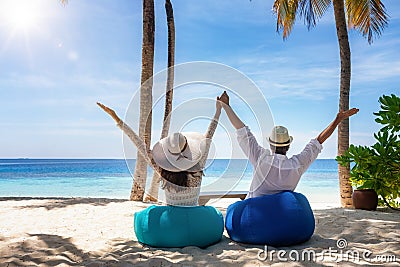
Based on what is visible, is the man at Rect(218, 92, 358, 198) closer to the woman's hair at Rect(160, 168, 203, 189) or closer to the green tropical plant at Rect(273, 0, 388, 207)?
the woman's hair at Rect(160, 168, 203, 189)

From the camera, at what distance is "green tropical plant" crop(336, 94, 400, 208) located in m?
6.75

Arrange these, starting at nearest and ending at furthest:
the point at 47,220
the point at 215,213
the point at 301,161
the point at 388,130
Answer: the point at 301,161 < the point at 215,213 < the point at 47,220 < the point at 388,130

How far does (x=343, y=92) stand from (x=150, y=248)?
573cm

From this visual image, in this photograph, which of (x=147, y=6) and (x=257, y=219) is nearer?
(x=257, y=219)

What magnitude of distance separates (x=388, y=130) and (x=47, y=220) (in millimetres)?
5337

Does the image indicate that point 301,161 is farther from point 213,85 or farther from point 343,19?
point 343,19

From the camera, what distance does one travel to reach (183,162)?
380 cm

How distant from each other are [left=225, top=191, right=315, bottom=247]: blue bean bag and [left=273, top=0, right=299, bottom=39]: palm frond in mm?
6574

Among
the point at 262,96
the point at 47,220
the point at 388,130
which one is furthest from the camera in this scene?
the point at 388,130

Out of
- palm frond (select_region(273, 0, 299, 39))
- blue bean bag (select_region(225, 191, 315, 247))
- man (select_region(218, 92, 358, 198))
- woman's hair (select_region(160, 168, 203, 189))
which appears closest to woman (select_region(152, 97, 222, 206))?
woman's hair (select_region(160, 168, 203, 189))

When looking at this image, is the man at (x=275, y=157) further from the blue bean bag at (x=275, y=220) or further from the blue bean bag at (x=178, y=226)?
the blue bean bag at (x=178, y=226)

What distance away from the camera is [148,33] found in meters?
8.77

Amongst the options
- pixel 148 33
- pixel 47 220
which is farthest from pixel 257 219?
pixel 148 33

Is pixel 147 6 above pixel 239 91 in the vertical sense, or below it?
above
